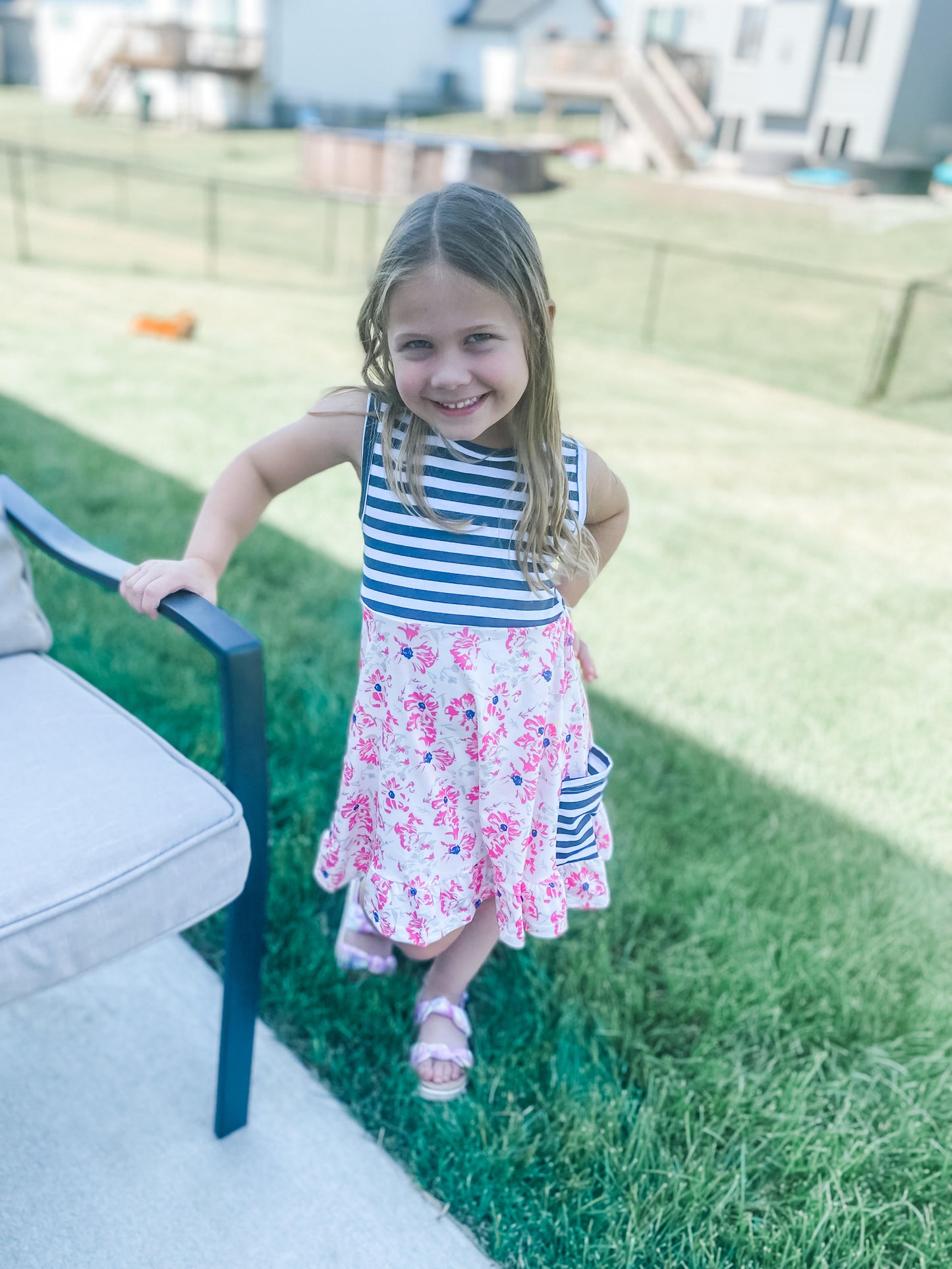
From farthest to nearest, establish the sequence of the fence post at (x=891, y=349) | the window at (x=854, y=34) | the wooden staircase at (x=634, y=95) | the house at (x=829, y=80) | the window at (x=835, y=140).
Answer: the wooden staircase at (x=634, y=95)
the window at (x=835, y=140)
the window at (x=854, y=34)
the house at (x=829, y=80)
the fence post at (x=891, y=349)

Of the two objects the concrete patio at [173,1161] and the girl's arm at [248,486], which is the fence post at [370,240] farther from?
the concrete patio at [173,1161]

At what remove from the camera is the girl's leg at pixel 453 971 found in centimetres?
170

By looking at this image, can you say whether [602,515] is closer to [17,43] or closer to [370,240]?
[370,240]

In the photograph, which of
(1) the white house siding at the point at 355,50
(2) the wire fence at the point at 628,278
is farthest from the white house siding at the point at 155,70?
(2) the wire fence at the point at 628,278

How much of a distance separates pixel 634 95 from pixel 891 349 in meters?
22.0

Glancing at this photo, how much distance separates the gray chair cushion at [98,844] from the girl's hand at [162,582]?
0.21 meters

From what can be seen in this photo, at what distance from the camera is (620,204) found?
1972 centimetres

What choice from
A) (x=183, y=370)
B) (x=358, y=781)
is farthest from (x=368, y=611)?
(x=183, y=370)

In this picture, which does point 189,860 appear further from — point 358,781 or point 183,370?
point 183,370

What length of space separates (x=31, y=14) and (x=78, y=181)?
27.2m

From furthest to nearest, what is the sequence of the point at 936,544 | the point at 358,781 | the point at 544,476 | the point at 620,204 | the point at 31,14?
the point at 31,14
the point at 620,204
the point at 936,544
the point at 358,781
the point at 544,476

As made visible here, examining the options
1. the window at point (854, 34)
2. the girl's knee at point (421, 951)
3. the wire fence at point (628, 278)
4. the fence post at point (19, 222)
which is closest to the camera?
the girl's knee at point (421, 951)

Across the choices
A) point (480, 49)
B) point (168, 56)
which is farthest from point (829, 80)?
point (480, 49)

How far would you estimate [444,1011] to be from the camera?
175 cm
